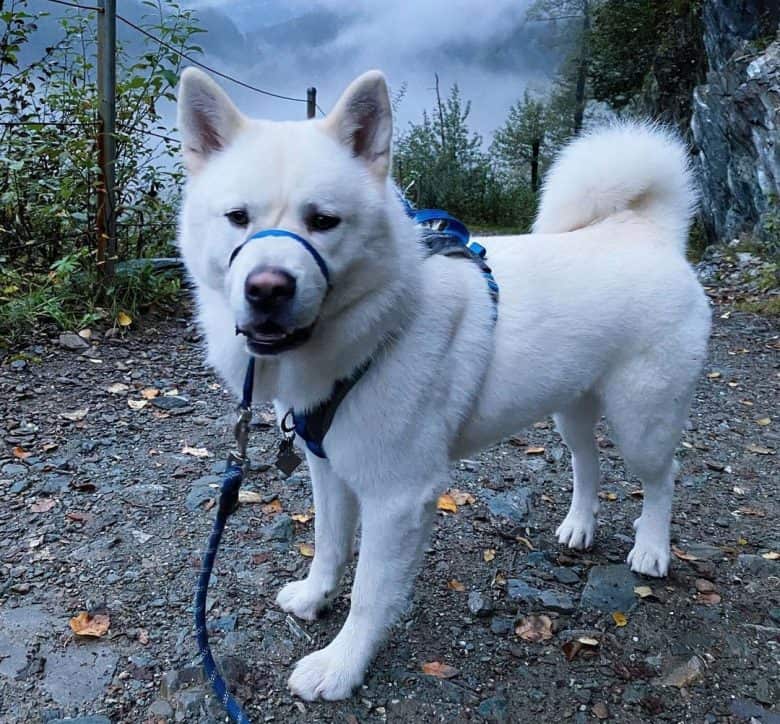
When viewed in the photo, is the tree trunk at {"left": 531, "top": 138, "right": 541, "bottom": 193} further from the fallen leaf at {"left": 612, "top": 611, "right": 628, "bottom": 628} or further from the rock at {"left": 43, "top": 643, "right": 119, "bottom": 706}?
the rock at {"left": 43, "top": 643, "right": 119, "bottom": 706}

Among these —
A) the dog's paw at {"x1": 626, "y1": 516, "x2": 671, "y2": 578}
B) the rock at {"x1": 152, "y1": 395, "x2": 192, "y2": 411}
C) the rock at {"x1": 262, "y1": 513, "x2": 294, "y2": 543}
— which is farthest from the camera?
the rock at {"x1": 152, "y1": 395, "x2": 192, "y2": 411}

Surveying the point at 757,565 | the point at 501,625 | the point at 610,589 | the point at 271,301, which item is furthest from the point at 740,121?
the point at 271,301

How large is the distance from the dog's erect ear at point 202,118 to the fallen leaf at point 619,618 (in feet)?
6.28

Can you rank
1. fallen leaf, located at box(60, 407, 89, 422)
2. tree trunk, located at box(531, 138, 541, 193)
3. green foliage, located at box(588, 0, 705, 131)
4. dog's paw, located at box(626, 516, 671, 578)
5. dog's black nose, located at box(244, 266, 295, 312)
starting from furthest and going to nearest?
1. tree trunk, located at box(531, 138, 541, 193)
2. green foliage, located at box(588, 0, 705, 131)
3. fallen leaf, located at box(60, 407, 89, 422)
4. dog's paw, located at box(626, 516, 671, 578)
5. dog's black nose, located at box(244, 266, 295, 312)

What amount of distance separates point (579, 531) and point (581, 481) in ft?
0.64

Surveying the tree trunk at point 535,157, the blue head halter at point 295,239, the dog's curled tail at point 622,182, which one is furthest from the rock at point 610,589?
the tree trunk at point 535,157

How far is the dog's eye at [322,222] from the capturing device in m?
1.56

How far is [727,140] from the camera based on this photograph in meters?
8.67

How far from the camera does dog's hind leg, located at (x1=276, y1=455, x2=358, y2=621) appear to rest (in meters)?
2.12

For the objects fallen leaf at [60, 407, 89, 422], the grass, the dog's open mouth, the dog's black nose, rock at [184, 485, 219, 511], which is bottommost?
rock at [184, 485, 219, 511]

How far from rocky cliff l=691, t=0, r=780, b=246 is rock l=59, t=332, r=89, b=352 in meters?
6.15

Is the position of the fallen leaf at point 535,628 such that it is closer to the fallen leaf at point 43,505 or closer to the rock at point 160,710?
the rock at point 160,710

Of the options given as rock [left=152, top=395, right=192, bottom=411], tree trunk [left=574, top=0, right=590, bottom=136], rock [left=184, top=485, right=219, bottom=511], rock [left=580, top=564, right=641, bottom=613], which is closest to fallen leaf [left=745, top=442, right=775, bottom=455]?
rock [left=580, top=564, right=641, bottom=613]

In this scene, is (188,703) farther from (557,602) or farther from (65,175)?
(65,175)
